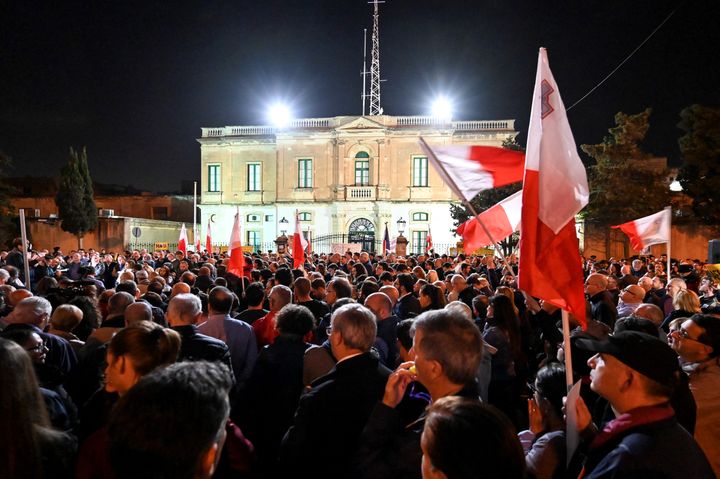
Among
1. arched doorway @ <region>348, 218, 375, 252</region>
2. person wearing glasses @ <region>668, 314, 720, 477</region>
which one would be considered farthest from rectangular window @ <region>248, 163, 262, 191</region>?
person wearing glasses @ <region>668, 314, 720, 477</region>

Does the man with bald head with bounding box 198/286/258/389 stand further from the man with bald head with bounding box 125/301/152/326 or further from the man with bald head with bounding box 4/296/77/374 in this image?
the man with bald head with bounding box 4/296/77/374

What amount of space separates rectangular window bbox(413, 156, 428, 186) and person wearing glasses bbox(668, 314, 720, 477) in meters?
36.2

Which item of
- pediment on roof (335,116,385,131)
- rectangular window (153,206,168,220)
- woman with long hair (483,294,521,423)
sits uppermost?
pediment on roof (335,116,385,131)

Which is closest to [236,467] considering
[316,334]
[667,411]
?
[667,411]

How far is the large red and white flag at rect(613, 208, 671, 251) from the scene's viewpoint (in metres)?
10.7

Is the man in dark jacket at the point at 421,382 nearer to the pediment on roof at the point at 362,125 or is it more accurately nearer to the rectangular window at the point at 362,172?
the pediment on roof at the point at 362,125

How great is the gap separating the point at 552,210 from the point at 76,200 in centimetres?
3883

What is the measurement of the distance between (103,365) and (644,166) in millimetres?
31080

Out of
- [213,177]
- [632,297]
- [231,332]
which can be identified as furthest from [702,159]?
[213,177]

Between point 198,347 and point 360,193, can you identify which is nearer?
point 198,347

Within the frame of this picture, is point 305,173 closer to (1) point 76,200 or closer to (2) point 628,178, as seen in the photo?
(1) point 76,200

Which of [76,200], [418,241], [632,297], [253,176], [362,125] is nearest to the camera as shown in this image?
[632,297]

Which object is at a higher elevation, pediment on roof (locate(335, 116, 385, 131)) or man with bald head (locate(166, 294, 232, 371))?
pediment on roof (locate(335, 116, 385, 131))

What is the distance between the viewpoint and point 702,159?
25.7 metres
